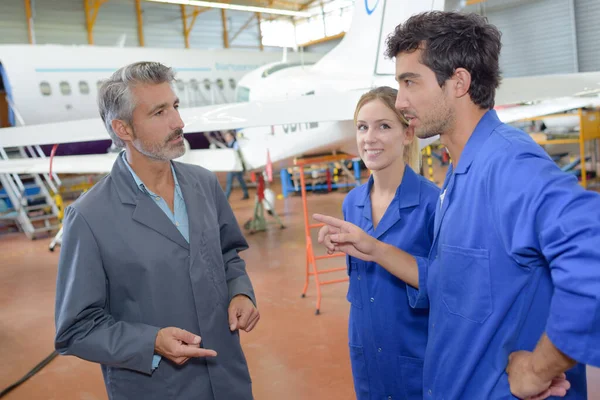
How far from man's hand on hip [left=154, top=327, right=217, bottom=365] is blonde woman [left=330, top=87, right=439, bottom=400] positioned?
2.22ft

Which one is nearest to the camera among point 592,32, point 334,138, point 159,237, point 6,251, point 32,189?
point 159,237

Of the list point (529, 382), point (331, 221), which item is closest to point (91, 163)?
point (331, 221)

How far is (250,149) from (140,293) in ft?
22.2

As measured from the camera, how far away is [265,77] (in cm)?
904

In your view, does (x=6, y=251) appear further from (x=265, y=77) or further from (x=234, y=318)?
(x=234, y=318)

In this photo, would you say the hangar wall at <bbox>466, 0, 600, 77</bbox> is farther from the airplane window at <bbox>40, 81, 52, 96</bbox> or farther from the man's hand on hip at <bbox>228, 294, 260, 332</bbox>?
the man's hand on hip at <bbox>228, 294, 260, 332</bbox>

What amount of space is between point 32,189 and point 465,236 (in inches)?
465

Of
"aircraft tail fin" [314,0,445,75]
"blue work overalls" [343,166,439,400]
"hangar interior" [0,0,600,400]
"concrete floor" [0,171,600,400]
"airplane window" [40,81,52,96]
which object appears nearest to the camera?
"blue work overalls" [343,166,439,400]

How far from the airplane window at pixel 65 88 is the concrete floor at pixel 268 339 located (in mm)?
6318

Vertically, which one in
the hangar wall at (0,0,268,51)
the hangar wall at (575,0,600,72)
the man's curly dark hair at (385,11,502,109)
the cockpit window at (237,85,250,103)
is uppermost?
the hangar wall at (0,0,268,51)

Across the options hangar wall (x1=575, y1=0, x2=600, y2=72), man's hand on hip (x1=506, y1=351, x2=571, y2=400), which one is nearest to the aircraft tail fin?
man's hand on hip (x1=506, y1=351, x2=571, y2=400)

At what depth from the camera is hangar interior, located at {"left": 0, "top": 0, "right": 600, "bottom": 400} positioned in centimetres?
420

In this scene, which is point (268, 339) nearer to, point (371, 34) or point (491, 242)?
point (491, 242)

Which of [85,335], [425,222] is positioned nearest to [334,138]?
[425,222]
